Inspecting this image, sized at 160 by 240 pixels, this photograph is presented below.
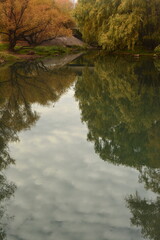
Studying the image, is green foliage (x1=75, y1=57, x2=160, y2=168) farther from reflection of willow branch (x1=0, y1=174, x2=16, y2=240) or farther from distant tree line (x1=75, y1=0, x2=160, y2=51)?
distant tree line (x1=75, y1=0, x2=160, y2=51)

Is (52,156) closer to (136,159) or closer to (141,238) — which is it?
(136,159)

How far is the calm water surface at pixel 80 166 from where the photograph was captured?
525cm

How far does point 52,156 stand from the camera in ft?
27.8

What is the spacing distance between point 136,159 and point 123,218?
9.42 feet

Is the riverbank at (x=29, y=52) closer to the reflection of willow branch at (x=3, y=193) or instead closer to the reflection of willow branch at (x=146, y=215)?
the reflection of willow branch at (x=3, y=193)

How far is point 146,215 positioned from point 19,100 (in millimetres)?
11000

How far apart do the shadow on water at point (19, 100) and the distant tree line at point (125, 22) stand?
12851mm

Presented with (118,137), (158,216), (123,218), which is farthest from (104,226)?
(118,137)

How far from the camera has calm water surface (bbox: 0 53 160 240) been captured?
5.25 m

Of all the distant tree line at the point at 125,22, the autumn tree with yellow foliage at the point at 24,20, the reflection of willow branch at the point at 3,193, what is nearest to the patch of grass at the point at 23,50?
the autumn tree with yellow foliage at the point at 24,20

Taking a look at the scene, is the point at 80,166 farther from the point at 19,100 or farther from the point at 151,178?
the point at 19,100

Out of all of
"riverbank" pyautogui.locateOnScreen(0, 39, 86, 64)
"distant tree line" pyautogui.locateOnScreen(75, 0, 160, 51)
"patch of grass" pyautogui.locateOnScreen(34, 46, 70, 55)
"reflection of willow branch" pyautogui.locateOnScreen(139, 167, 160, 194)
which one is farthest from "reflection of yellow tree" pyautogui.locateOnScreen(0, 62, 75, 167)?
"patch of grass" pyautogui.locateOnScreen(34, 46, 70, 55)

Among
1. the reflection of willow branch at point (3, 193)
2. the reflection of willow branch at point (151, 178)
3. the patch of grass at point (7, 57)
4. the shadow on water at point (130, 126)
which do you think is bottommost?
the reflection of willow branch at point (3, 193)

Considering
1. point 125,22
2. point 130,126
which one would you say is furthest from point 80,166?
point 125,22
